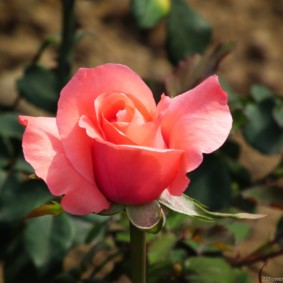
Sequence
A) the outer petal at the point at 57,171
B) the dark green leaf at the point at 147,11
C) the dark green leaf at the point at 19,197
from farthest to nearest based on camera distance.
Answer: the dark green leaf at the point at 147,11 → the dark green leaf at the point at 19,197 → the outer petal at the point at 57,171

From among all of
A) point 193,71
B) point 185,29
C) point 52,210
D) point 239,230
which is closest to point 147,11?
point 185,29

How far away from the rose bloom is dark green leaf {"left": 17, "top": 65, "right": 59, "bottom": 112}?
0.53 meters

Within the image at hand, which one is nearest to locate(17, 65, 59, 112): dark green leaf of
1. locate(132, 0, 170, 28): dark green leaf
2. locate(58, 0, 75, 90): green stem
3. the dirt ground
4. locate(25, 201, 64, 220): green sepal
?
locate(58, 0, 75, 90): green stem

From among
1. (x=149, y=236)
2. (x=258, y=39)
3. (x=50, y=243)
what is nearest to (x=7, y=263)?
(x=50, y=243)

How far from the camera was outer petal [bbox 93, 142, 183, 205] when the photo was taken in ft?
1.71

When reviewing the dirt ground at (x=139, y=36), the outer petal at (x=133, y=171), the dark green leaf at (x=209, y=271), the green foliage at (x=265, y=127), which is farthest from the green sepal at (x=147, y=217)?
the dirt ground at (x=139, y=36)

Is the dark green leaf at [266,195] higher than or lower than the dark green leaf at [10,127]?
higher

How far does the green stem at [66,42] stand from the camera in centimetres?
103

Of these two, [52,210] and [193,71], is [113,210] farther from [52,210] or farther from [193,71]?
[193,71]

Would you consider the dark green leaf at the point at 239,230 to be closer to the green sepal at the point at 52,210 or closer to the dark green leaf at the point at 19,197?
the dark green leaf at the point at 19,197

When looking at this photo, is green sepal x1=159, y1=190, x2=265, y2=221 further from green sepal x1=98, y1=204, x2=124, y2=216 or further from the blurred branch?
the blurred branch

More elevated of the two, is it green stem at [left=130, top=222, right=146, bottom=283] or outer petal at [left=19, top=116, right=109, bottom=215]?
outer petal at [left=19, top=116, right=109, bottom=215]

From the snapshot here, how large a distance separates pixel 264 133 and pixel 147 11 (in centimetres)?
21

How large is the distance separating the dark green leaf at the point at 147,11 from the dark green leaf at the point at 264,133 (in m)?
0.17
